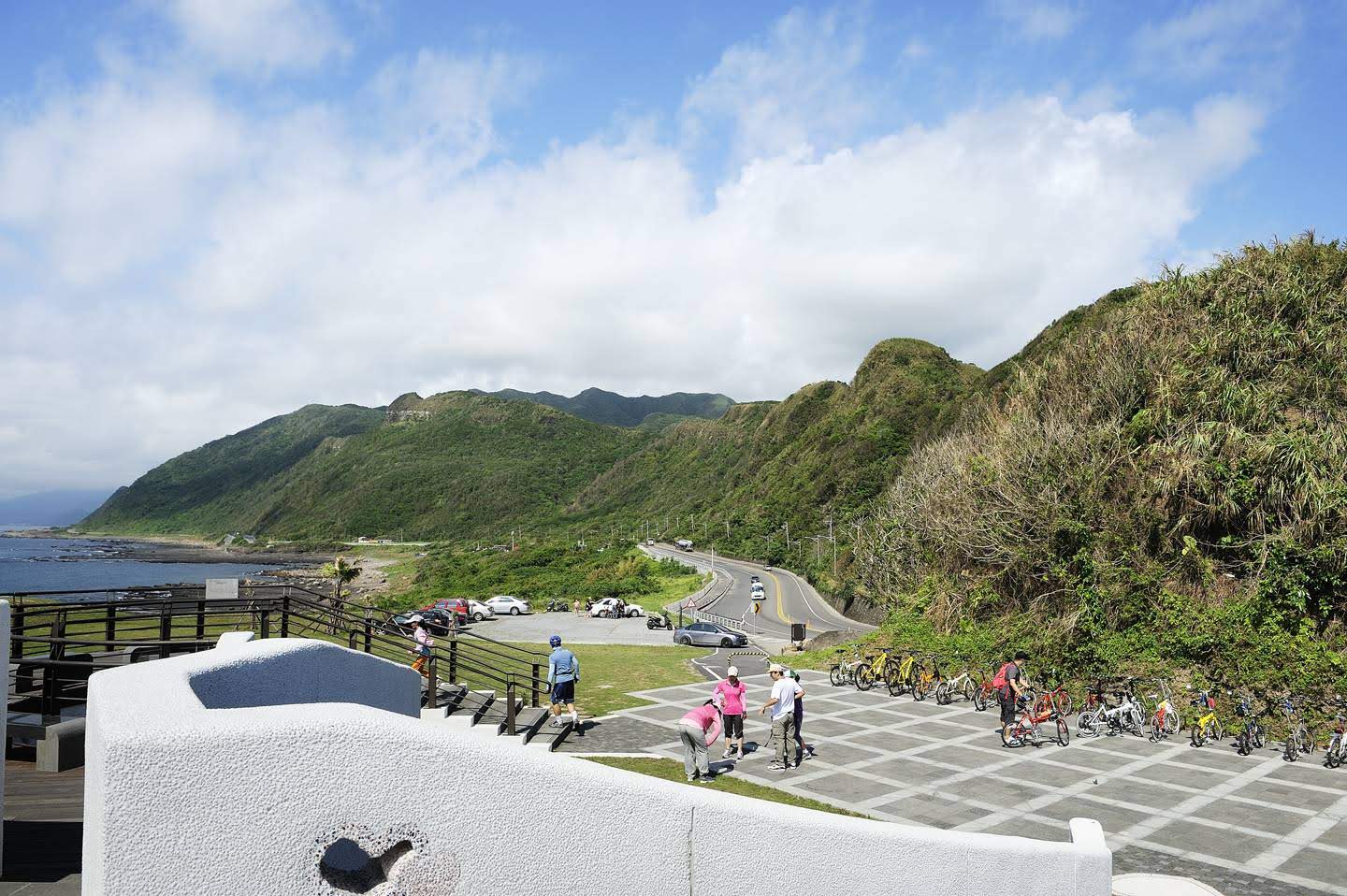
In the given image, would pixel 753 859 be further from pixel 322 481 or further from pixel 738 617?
pixel 322 481

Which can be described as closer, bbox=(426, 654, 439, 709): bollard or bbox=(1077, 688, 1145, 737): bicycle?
bbox=(426, 654, 439, 709): bollard

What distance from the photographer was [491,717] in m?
13.4

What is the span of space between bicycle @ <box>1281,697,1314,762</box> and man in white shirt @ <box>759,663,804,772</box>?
28.9 ft

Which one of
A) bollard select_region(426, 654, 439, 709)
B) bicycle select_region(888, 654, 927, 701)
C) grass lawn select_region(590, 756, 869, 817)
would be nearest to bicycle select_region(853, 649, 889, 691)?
bicycle select_region(888, 654, 927, 701)

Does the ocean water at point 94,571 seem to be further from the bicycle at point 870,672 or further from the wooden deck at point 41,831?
the wooden deck at point 41,831

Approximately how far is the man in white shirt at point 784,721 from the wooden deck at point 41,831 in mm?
8475

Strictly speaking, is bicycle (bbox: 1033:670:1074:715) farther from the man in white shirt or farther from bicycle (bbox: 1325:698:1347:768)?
the man in white shirt

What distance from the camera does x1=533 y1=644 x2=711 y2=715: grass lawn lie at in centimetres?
1717

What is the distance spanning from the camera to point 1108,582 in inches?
787

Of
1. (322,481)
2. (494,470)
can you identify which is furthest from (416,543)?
(322,481)

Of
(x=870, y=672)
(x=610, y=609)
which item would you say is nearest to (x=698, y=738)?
(x=870, y=672)

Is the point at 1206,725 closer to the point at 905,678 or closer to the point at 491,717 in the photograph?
the point at 905,678

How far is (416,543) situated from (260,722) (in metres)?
157

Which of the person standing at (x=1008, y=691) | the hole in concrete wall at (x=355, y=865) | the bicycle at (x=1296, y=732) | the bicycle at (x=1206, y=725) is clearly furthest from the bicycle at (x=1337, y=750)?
the hole in concrete wall at (x=355, y=865)
